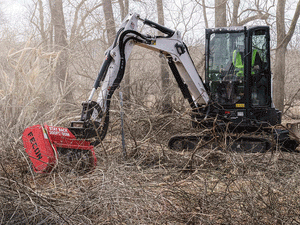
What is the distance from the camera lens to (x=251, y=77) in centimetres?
678

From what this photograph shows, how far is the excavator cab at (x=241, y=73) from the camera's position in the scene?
6742mm

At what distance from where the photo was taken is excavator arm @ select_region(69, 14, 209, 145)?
17.4 feet

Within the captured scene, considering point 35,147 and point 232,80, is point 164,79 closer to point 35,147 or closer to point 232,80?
point 232,80

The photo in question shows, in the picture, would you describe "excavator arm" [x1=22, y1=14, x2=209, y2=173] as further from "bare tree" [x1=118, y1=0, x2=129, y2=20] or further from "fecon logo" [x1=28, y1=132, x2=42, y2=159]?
"bare tree" [x1=118, y1=0, x2=129, y2=20]

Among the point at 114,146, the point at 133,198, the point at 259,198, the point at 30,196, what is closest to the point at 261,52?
the point at 114,146

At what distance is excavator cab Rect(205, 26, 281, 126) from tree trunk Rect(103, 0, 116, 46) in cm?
491

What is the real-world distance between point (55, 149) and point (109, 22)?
295 inches

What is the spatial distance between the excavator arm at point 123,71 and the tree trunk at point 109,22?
4.77m

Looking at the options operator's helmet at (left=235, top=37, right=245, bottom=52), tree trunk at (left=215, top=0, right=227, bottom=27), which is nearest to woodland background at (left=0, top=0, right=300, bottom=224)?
tree trunk at (left=215, top=0, right=227, bottom=27)

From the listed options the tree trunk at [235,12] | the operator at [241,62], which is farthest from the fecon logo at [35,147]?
the tree trunk at [235,12]

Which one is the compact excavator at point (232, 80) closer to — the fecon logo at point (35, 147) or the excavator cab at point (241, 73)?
the excavator cab at point (241, 73)

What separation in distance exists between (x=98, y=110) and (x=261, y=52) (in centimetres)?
365

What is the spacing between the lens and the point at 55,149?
473 cm

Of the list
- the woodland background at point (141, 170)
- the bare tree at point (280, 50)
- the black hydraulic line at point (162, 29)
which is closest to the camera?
the woodland background at point (141, 170)
